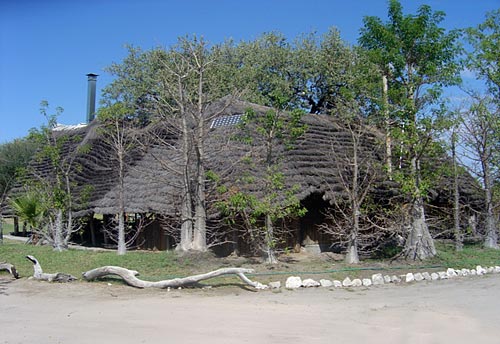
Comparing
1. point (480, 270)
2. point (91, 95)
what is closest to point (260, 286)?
point (480, 270)

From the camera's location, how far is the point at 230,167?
14.6 m

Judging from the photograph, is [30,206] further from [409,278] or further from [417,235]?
[417,235]

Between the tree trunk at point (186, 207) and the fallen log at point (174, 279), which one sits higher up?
the tree trunk at point (186, 207)

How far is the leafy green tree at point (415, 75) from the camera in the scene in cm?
1412

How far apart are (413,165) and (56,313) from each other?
10.3 metres

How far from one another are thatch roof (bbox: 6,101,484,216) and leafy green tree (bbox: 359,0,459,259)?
1144mm

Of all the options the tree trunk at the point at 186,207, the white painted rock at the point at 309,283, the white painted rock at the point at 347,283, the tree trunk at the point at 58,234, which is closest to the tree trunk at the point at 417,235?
the white painted rock at the point at 347,283

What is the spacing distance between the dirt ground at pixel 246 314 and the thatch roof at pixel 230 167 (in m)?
4.51

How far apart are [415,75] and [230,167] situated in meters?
5.95

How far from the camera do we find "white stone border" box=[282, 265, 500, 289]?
10.9 meters

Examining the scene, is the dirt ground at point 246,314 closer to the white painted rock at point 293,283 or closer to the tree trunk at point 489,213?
the white painted rock at point 293,283

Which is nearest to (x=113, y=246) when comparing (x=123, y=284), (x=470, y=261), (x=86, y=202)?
(x=86, y=202)

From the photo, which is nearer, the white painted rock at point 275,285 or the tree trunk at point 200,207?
the white painted rock at point 275,285

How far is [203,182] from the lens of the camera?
13766 millimetres
